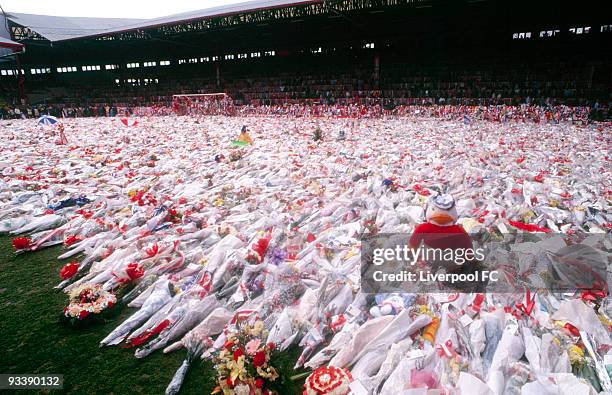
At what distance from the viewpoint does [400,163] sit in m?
6.94

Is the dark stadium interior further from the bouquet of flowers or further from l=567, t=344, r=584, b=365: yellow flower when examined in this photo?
the bouquet of flowers

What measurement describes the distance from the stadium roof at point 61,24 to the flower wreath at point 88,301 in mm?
35397

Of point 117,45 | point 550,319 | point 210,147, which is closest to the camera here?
point 550,319

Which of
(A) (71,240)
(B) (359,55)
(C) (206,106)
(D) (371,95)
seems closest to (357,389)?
(A) (71,240)

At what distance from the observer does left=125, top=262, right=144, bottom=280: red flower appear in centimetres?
328

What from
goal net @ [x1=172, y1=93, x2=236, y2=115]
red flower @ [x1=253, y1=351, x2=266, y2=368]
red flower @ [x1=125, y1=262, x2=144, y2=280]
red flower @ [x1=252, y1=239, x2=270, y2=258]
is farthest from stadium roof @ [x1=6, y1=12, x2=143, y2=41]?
red flower @ [x1=253, y1=351, x2=266, y2=368]

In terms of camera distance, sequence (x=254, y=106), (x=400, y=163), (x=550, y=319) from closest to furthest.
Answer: (x=550, y=319) → (x=400, y=163) → (x=254, y=106)

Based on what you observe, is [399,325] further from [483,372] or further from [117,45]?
[117,45]

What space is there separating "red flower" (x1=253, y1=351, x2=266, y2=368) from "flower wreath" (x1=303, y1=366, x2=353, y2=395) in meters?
0.31

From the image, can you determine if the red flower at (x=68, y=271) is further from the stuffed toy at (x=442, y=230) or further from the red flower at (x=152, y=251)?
the stuffed toy at (x=442, y=230)

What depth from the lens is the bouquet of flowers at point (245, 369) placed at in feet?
6.63

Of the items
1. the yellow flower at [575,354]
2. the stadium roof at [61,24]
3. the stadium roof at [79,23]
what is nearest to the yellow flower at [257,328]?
the yellow flower at [575,354]

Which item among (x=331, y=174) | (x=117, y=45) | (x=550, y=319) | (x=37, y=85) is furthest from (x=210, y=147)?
(x=37, y=85)

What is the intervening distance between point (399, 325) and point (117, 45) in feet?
125
